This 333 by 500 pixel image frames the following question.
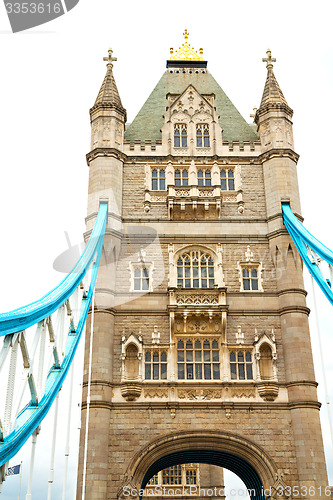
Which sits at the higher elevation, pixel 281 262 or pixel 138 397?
pixel 281 262

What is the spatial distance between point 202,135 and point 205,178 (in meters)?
2.44

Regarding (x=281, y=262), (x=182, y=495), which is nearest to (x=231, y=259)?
(x=281, y=262)

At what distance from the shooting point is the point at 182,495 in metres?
35.0

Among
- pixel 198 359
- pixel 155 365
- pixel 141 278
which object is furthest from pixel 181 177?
pixel 155 365

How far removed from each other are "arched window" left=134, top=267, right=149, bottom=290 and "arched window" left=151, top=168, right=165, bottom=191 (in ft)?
13.5

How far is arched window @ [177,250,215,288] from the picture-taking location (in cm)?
2436

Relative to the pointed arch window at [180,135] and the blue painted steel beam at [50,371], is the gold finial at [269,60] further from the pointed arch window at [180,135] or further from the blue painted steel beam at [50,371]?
the blue painted steel beam at [50,371]

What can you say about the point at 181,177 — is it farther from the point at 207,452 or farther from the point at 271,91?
the point at 207,452

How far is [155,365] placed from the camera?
22688 millimetres

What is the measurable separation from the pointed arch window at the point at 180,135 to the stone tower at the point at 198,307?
70 millimetres

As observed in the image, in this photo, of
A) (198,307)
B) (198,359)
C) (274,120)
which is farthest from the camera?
(274,120)

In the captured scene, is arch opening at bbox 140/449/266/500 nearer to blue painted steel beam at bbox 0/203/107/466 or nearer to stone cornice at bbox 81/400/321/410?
stone cornice at bbox 81/400/321/410

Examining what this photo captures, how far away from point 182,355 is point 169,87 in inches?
606

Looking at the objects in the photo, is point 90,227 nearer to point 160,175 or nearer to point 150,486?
point 160,175
